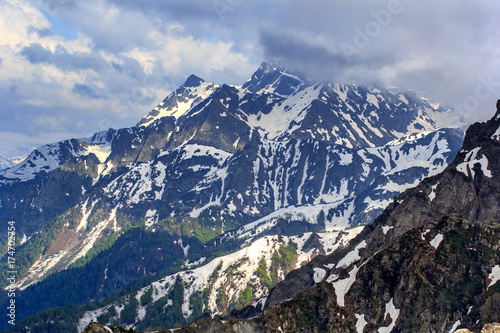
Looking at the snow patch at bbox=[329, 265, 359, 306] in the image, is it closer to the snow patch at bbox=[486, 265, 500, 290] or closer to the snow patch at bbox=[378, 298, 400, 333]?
the snow patch at bbox=[378, 298, 400, 333]

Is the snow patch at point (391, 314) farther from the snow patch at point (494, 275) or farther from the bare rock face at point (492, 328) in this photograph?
the bare rock face at point (492, 328)

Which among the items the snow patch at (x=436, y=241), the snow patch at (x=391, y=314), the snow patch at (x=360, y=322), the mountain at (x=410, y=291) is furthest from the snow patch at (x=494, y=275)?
the snow patch at (x=360, y=322)

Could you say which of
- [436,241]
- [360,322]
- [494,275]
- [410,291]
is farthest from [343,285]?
[494,275]

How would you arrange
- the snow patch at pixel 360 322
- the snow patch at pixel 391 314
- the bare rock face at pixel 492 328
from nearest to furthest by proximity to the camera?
the bare rock face at pixel 492 328 → the snow patch at pixel 391 314 → the snow patch at pixel 360 322

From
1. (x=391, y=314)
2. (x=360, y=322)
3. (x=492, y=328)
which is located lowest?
(x=492, y=328)

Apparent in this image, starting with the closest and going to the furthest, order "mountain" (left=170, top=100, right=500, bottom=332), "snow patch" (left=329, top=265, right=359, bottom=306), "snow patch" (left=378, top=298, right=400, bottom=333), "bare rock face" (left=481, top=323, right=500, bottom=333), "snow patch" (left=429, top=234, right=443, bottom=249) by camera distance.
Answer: "bare rock face" (left=481, top=323, right=500, bottom=333), "mountain" (left=170, top=100, right=500, bottom=332), "snow patch" (left=378, top=298, right=400, bottom=333), "snow patch" (left=329, top=265, right=359, bottom=306), "snow patch" (left=429, top=234, right=443, bottom=249)

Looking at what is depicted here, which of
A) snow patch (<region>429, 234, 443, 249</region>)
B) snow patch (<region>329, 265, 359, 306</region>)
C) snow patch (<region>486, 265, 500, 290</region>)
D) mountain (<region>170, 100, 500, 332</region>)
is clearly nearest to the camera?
snow patch (<region>486, 265, 500, 290</region>)

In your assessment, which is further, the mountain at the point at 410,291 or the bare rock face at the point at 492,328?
the mountain at the point at 410,291

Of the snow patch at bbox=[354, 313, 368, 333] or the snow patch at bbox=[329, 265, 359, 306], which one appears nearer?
the snow patch at bbox=[354, 313, 368, 333]

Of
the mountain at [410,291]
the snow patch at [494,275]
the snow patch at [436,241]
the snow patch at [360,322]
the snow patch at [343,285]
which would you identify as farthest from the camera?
the snow patch at [436,241]

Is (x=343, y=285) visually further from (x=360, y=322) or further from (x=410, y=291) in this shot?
(x=410, y=291)

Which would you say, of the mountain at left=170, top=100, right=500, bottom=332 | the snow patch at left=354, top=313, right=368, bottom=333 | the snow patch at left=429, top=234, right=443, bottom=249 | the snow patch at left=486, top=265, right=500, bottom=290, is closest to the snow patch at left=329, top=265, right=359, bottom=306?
the mountain at left=170, top=100, right=500, bottom=332

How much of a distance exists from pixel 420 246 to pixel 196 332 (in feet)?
228

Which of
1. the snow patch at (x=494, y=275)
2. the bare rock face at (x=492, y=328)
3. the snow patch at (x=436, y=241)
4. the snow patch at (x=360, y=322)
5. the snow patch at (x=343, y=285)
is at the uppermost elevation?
the snow patch at (x=436, y=241)
